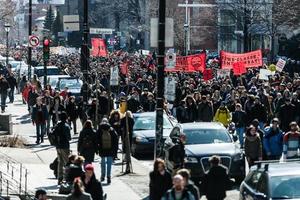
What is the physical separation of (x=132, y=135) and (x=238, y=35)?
50.0m

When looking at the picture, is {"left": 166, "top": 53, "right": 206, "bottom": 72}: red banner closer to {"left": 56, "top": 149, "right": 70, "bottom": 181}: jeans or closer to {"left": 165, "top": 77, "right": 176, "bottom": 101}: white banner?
{"left": 165, "top": 77, "right": 176, "bottom": 101}: white banner

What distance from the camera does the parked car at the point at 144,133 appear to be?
29484 millimetres

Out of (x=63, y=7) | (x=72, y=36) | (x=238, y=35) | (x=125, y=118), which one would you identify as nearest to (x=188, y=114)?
(x=125, y=118)

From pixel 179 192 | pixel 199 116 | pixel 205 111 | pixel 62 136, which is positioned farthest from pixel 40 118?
pixel 179 192

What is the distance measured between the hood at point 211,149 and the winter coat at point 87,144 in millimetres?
2107

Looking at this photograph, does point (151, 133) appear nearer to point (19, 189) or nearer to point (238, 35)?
point (19, 189)

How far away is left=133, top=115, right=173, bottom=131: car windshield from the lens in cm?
3055

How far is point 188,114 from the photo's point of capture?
32.9 m

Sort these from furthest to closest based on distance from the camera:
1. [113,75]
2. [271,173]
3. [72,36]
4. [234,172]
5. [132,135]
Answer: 1. [72,36]
2. [113,75]
3. [132,135]
4. [234,172]
5. [271,173]

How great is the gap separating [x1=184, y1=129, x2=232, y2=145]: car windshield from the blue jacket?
0.94m

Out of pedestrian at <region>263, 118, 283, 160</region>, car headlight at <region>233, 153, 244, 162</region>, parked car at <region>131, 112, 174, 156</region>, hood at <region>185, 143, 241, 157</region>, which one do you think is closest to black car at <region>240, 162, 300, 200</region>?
car headlight at <region>233, 153, 244, 162</region>

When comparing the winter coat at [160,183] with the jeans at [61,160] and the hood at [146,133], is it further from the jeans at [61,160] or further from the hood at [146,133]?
the hood at [146,133]

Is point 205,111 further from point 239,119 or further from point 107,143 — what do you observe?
point 107,143

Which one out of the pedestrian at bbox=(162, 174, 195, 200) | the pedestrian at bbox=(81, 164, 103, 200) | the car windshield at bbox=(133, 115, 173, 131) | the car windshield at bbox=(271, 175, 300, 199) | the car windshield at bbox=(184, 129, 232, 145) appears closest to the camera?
the pedestrian at bbox=(162, 174, 195, 200)
